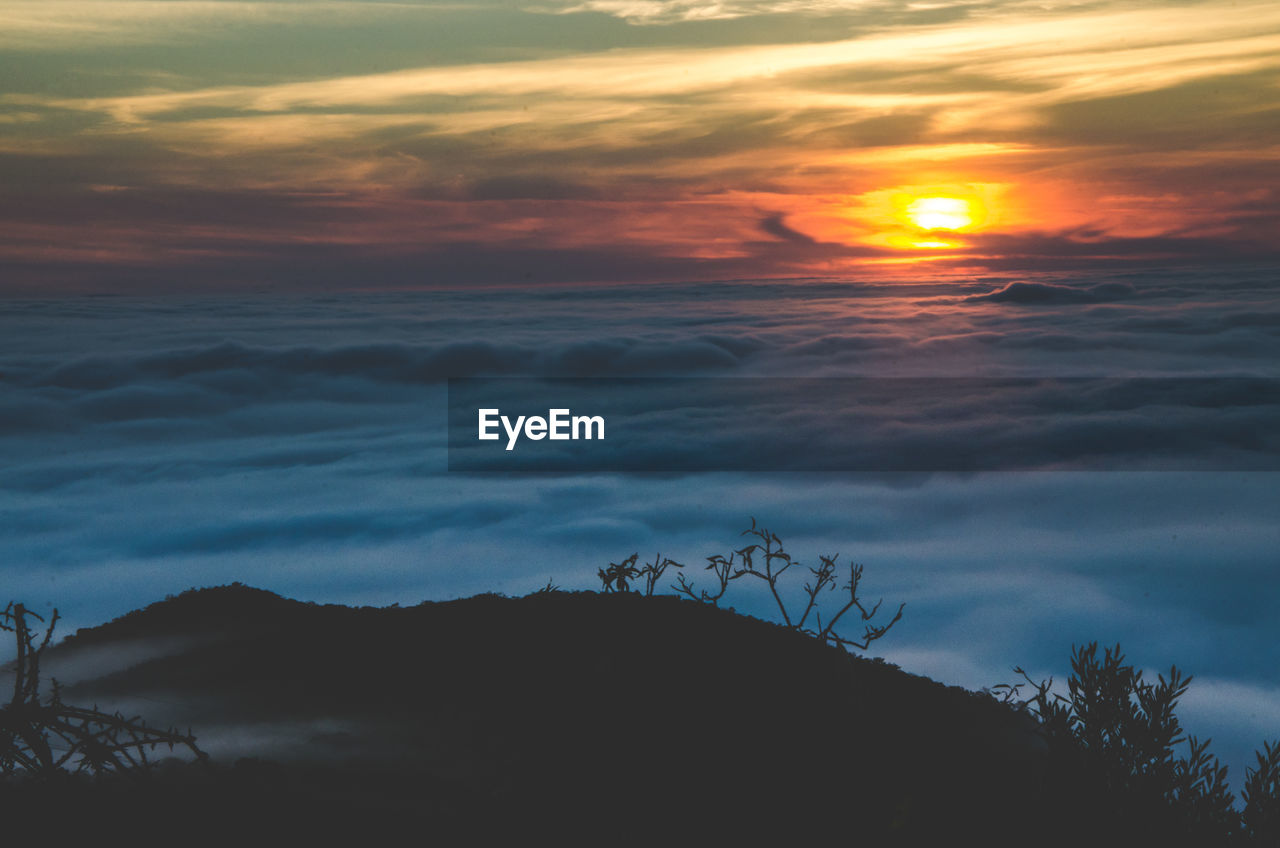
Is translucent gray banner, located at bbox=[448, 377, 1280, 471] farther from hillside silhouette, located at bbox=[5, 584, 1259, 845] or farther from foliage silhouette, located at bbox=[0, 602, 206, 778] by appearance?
foliage silhouette, located at bbox=[0, 602, 206, 778]

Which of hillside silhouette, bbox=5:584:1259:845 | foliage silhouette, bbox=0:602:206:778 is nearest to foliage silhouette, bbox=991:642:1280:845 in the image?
hillside silhouette, bbox=5:584:1259:845

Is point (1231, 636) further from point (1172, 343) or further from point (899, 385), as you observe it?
point (1172, 343)

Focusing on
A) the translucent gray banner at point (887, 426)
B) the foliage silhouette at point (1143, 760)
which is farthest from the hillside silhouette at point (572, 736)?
the translucent gray banner at point (887, 426)

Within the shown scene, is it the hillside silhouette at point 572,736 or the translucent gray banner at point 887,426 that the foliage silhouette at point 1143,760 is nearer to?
the hillside silhouette at point 572,736

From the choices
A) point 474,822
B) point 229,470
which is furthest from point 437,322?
point 474,822

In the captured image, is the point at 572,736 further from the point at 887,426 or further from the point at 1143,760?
the point at 887,426

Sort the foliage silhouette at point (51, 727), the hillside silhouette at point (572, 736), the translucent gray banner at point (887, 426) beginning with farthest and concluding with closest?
the translucent gray banner at point (887, 426), the hillside silhouette at point (572, 736), the foliage silhouette at point (51, 727)

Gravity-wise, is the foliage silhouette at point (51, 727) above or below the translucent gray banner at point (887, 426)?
below
